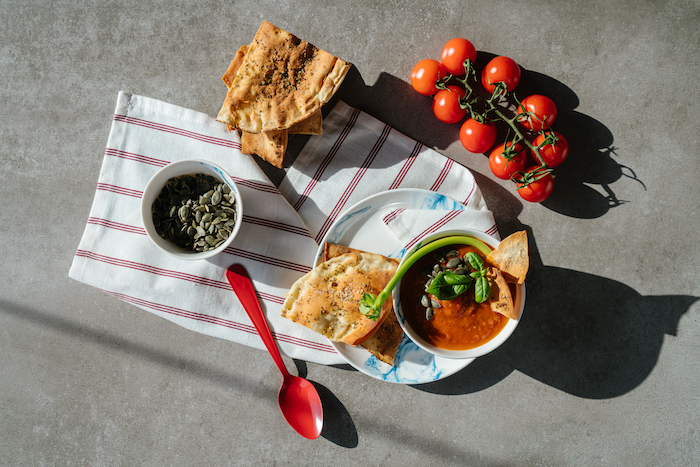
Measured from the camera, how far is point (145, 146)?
8.32 ft

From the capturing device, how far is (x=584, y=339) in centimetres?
270

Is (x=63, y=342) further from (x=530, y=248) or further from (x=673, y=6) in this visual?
(x=673, y=6)

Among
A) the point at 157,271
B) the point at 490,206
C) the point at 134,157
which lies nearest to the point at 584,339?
the point at 490,206

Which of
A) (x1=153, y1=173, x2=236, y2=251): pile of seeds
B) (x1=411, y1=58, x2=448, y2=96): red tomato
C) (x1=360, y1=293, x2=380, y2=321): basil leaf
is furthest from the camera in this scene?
(x1=411, y1=58, x2=448, y2=96): red tomato

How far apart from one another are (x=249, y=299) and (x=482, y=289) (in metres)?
1.36

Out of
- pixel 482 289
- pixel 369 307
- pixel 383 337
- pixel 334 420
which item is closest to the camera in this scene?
pixel 482 289

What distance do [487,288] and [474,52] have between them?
1.42 metres

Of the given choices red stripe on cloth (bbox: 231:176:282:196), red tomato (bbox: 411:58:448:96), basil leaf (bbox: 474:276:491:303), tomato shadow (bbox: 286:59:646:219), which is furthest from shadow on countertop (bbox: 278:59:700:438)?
basil leaf (bbox: 474:276:491:303)

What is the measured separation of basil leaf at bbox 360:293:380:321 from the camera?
6.82 feet

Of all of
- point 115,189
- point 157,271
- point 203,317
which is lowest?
point 203,317

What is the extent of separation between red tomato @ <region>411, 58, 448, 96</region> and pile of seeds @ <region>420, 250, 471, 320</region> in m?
1.01

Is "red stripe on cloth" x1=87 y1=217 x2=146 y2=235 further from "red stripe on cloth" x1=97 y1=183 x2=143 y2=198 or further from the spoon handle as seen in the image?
the spoon handle

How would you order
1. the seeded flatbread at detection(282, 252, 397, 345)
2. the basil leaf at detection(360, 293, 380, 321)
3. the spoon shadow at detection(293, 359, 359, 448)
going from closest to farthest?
the basil leaf at detection(360, 293, 380, 321)
the seeded flatbread at detection(282, 252, 397, 345)
the spoon shadow at detection(293, 359, 359, 448)

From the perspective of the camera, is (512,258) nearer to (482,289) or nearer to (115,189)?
(482,289)
